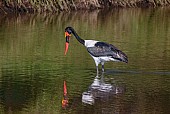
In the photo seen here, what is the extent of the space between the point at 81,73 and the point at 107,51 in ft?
2.50

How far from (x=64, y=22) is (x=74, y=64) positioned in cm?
1185

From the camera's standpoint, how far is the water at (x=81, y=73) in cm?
1109

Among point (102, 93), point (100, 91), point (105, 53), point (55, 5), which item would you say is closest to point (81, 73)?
point (105, 53)

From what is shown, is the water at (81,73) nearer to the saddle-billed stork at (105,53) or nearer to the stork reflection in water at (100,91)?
the stork reflection in water at (100,91)

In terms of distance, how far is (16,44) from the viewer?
19.2m

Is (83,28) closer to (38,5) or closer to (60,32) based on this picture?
(60,32)

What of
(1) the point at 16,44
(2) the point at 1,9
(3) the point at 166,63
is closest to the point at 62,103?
(3) the point at 166,63

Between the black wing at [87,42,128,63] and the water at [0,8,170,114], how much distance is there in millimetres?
422

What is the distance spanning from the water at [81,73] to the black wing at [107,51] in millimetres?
422

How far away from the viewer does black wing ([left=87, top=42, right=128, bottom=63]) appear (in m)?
13.7

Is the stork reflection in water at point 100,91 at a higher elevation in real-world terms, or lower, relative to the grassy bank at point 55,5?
lower

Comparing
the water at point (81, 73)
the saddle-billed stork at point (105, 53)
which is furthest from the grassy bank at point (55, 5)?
the saddle-billed stork at point (105, 53)

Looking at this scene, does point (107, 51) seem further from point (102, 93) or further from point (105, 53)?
point (102, 93)

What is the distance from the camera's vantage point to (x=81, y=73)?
14.1 m
